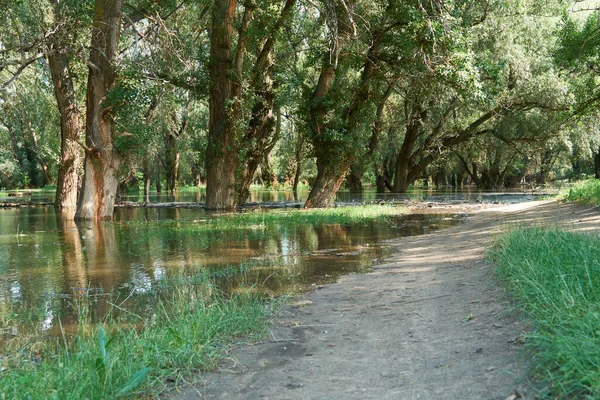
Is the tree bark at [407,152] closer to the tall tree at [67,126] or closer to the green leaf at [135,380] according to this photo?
the tall tree at [67,126]

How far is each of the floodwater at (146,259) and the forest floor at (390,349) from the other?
169 centimetres

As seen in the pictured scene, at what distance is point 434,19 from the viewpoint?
1517 cm

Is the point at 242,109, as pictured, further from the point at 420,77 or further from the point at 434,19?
the point at 434,19

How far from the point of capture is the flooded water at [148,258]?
689 centimetres

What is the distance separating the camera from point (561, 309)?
3551mm

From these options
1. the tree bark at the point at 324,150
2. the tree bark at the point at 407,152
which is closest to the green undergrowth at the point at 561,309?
the tree bark at the point at 324,150

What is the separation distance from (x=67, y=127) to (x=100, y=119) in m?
8.05

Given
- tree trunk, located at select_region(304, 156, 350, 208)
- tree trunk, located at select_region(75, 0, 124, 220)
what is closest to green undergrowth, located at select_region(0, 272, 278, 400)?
tree trunk, located at select_region(75, 0, 124, 220)

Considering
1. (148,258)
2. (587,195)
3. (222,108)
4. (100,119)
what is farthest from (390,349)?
(222,108)

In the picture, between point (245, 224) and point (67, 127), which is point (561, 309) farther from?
point (67, 127)

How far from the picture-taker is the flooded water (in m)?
6.89

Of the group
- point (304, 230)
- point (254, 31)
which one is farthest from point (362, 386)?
point (254, 31)

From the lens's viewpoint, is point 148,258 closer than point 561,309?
No

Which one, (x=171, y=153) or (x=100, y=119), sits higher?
(x=171, y=153)
